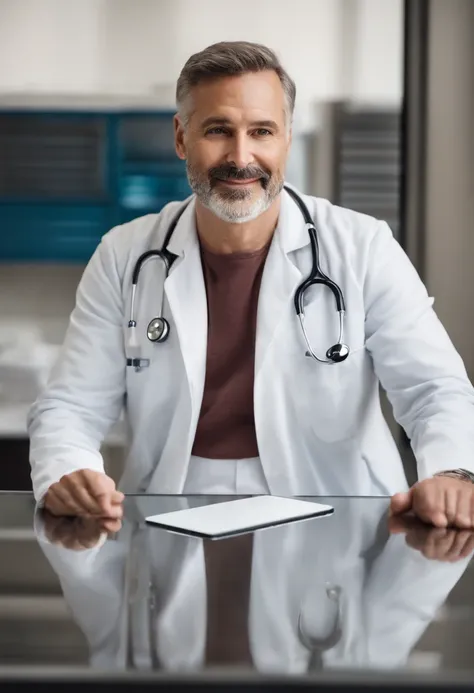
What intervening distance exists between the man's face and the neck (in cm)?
4

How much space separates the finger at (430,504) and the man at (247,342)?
14.2 inches

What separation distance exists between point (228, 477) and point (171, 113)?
1578mm

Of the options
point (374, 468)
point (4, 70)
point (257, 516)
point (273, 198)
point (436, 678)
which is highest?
point (4, 70)

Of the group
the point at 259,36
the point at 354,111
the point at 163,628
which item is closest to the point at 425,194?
the point at 354,111

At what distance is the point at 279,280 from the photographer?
1.76m

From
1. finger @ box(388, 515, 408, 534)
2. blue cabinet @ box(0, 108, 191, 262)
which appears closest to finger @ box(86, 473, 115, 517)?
finger @ box(388, 515, 408, 534)

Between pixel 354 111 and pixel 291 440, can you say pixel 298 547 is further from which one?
pixel 354 111

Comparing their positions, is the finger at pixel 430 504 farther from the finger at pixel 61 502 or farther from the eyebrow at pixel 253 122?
the eyebrow at pixel 253 122

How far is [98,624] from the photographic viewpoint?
803 millimetres

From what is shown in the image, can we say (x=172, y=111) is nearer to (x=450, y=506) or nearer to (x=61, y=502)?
→ (x=61, y=502)

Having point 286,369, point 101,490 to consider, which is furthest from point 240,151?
point 101,490

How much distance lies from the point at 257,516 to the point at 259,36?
202cm

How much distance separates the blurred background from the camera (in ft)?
9.39

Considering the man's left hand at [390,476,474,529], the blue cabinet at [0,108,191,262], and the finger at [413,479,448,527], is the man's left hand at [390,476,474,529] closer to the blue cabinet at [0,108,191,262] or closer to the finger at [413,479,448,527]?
the finger at [413,479,448,527]
